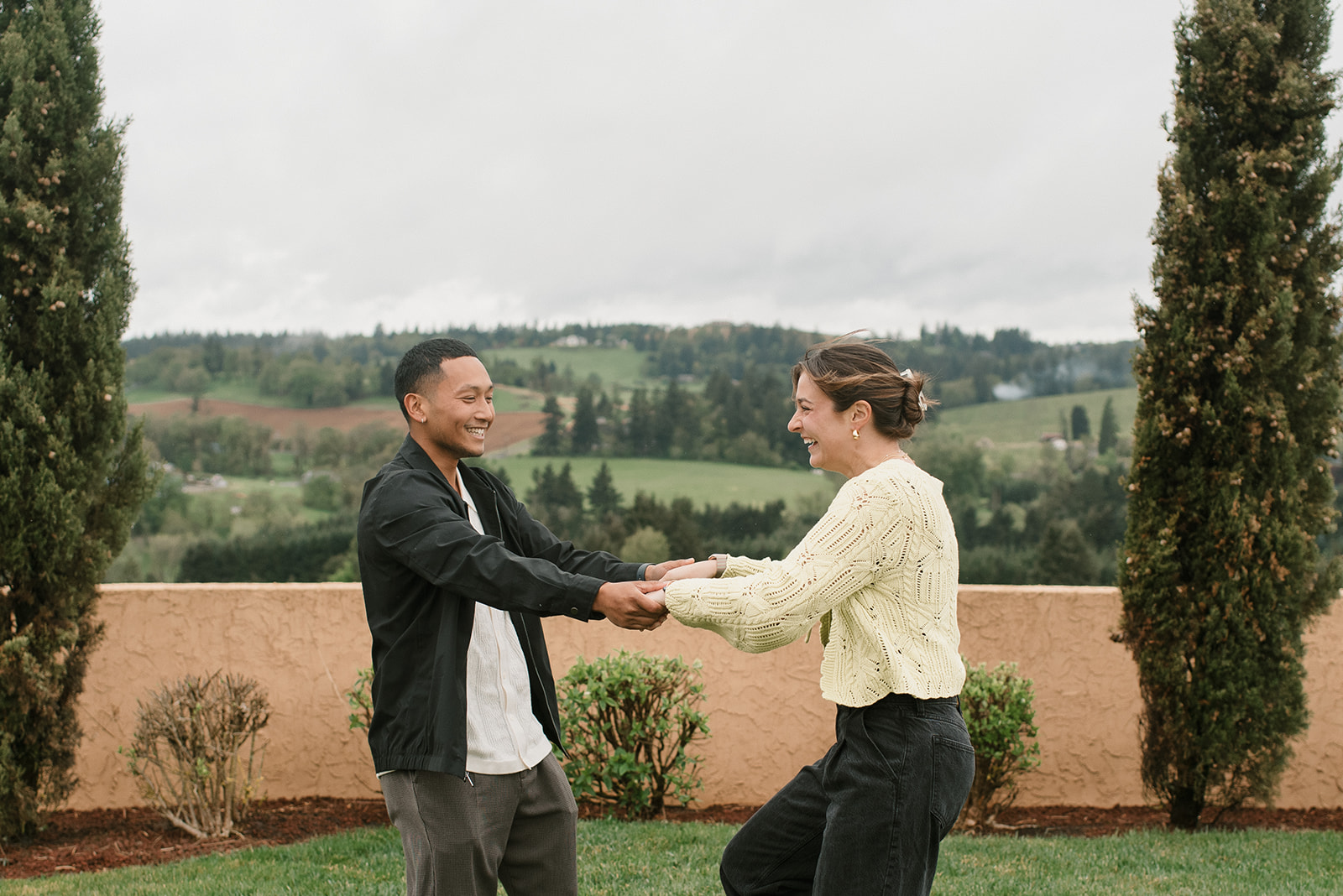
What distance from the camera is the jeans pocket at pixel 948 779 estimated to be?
2.55 meters

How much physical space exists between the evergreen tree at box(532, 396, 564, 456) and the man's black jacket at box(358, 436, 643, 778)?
138 ft

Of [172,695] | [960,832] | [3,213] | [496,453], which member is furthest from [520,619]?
[496,453]

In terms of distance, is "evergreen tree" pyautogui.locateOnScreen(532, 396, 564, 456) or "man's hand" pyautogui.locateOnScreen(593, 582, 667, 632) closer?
"man's hand" pyautogui.locateOnScreen(593, 582, 667, 632)

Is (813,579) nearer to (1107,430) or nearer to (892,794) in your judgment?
(892,794)

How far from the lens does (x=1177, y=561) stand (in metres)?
6.10

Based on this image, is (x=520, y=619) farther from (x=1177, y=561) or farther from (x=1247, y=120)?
(x=1247, y=120)

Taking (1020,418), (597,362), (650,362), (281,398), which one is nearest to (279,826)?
(281,398)

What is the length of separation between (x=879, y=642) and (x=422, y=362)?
4.95 feet

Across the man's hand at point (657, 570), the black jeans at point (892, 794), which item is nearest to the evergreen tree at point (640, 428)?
the man's hand at point (657, 570)

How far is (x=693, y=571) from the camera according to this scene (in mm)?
3396

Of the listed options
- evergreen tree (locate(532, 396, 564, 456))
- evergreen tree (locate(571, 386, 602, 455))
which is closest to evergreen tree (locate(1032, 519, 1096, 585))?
evergreen tree (locate(571, 386, 602, 455))

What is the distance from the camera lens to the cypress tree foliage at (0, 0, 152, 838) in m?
5.65

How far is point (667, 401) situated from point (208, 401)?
21241mm

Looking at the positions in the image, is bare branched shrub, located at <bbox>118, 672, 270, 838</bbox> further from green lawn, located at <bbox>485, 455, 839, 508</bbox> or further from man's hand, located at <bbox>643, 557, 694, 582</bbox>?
green lawn, located at <bbox>485, 455, 839, 508</bbox>
